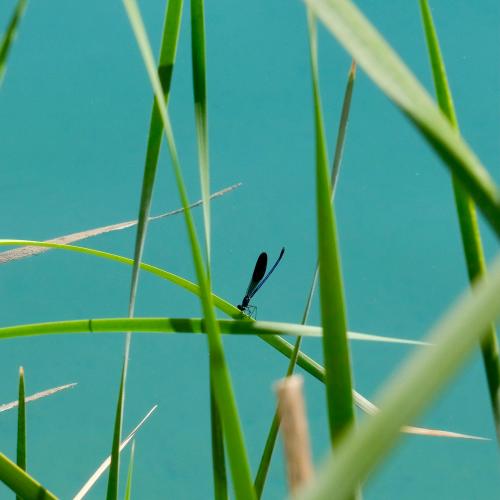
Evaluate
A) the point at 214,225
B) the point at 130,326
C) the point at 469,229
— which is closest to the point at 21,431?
the point at 130,326

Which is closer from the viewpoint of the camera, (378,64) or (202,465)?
(378,64)

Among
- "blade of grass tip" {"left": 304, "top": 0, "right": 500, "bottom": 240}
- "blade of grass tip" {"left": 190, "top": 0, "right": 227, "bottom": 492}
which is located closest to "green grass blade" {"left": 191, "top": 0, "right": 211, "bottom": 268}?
"blade of grass tip" {"left": 190, "top": 0, "right": 227, "bottom": 492}

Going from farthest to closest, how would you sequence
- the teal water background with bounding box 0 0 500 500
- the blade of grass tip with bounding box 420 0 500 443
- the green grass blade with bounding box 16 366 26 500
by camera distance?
1. the teal water background with bounding box 0 0 500 500
2. the green grass blade with bounding box 16 366 26 500
3. the blade of grass tip with bounding box 420 0 500 443

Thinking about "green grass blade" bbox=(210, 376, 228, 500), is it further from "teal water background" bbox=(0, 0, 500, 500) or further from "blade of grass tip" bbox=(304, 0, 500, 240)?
"teal water background" bbox=(0, 0, 500, 500)

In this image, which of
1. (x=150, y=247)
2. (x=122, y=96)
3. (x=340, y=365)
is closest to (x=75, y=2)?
(x=122, y=96)

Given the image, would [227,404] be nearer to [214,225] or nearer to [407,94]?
[407,94]

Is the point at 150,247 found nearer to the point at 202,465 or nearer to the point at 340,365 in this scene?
the point at 202,465
